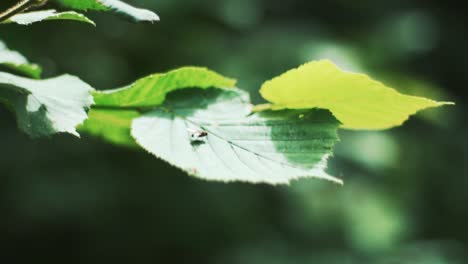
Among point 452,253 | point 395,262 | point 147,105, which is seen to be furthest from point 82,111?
point 452,253

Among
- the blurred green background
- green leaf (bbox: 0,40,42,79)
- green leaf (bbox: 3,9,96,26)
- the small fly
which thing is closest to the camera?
green leaf (bbox: 3,9,96,26)

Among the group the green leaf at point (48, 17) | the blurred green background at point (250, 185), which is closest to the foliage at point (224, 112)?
the green leaf at point (48, 17)

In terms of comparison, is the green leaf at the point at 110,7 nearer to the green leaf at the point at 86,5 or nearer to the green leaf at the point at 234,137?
the green leaf at the point at 86,5

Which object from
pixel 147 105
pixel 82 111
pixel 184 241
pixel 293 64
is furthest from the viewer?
pixel 184 241

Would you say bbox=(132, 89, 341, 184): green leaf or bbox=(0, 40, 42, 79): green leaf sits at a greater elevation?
bbox=(0, 40, 42, 79): green leaf

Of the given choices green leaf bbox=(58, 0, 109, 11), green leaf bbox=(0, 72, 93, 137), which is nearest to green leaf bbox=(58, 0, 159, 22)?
green leaf bbox=(58, 0, 109, 11)

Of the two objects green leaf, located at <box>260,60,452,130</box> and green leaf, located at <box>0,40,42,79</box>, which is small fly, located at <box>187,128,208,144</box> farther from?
green leaf, located at <box>0,40,42,79</box>

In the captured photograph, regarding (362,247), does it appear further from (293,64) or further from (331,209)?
(293,64)

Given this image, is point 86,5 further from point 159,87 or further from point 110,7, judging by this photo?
point 159,87
